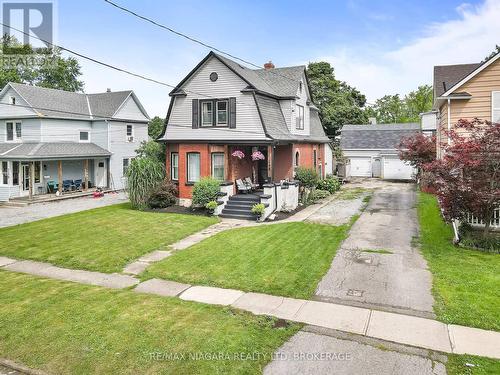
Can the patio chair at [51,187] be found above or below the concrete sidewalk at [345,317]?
above

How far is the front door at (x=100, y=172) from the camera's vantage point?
34281 millimetres

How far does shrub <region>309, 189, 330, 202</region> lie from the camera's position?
77.8 feet

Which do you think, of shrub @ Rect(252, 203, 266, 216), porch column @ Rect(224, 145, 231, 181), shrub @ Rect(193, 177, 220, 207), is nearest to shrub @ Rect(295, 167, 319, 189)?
porch column @ Rect(224, 145, 231, 181)

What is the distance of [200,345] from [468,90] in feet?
55.9

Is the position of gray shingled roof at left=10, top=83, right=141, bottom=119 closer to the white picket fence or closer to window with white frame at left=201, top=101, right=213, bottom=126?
window with white frame at left=201, top=101, right=213, bottom=126

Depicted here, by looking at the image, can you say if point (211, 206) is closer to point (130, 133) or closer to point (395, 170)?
point (130, 133)

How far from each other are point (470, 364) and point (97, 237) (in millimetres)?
13133

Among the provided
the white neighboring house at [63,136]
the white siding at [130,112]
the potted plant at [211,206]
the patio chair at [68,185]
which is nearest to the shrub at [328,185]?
the potted plant at [211,206]

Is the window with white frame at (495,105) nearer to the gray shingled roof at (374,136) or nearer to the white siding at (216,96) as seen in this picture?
the white siding at (216,96)

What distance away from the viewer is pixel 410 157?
2772cm

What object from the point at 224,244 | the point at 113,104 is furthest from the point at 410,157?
the point at 113,104

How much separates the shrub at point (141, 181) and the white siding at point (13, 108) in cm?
1396

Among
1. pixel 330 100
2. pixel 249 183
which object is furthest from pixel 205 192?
pixel 330 100

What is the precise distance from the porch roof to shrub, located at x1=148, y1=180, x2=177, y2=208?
1135cm
